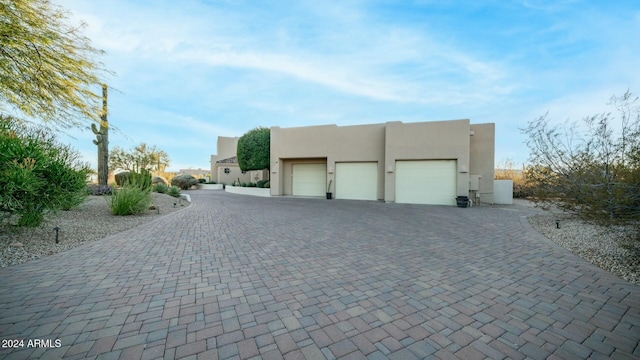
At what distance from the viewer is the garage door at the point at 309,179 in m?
16.6

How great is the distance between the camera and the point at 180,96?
14.4 metres

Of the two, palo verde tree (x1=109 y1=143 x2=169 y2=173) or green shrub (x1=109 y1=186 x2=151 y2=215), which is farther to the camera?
palo verde tree (x1=109 y1=143 x2=169 y2=173)

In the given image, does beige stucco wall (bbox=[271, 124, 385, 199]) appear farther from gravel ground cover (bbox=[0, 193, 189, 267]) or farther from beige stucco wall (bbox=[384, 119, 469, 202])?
gravel ground cover (bbox=[0, 193, 189, 267])

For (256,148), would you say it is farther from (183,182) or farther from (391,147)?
(183,182)

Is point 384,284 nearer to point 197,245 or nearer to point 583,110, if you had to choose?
point 197,245

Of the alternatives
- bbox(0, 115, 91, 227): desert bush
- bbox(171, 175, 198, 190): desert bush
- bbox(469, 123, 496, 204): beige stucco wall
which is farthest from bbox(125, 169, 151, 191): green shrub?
bbox(171, 175, 198, 190): desert bush

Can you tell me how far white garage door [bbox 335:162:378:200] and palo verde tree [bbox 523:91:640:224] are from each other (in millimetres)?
7553

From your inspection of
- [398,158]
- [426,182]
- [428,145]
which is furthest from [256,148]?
[426,182]

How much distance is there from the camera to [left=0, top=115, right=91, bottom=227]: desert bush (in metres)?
4.15

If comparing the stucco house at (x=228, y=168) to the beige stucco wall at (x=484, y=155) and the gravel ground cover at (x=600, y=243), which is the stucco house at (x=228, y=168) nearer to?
the beige stucco wall at (x=484, y=155)

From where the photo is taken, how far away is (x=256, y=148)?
715 inches

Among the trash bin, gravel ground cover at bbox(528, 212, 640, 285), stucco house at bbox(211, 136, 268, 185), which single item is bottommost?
gravel ground cover at bbox(528, 212, 640, 285)

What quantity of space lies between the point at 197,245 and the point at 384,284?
366 centimetres

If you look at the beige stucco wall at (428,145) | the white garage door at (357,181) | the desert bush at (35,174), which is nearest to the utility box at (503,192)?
the beige stucco wall at (428,145)
